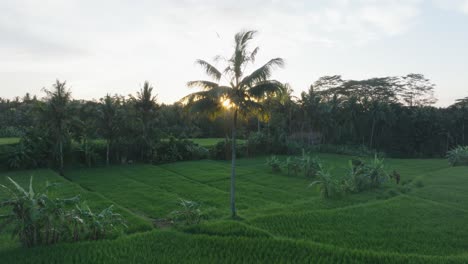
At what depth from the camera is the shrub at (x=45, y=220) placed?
720 centimetres

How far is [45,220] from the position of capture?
292 inches

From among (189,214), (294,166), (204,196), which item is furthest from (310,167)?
(189,214)

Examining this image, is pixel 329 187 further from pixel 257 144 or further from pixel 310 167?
pixel 257 144

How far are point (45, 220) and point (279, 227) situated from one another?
229 inches

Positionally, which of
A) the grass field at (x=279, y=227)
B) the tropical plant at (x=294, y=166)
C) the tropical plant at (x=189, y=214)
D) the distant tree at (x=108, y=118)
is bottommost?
the grass field at (x=279, y=227)

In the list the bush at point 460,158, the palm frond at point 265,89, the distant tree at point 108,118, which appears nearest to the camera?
the palm frond at point 265,89

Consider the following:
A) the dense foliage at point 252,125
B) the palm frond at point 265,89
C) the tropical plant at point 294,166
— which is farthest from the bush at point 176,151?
the palm frond at point 265,89

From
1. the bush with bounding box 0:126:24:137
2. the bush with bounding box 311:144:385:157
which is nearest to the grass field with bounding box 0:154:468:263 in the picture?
the bush with bounding box 0:126:24:137

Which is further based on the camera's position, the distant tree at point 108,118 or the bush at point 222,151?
the bush at point 222,151

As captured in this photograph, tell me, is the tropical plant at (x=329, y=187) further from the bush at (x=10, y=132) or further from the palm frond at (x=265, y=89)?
the bush at (x=10, y=132)

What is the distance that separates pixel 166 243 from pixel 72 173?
13.9 meters

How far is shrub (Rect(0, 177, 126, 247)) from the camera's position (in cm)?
720

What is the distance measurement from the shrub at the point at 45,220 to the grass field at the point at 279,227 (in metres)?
0.39

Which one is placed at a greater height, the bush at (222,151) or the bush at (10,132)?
the bush at (10,132)
